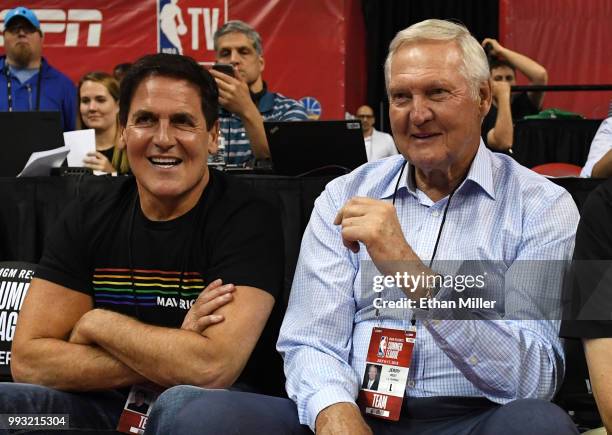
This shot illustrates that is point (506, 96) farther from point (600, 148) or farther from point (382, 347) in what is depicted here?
point (382, 347)

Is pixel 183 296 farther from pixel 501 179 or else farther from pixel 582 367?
pixel 582 367

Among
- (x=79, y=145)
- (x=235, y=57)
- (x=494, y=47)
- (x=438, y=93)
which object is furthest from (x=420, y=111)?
(x=494, y=47)

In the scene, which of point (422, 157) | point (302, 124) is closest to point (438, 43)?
point (422, 157)

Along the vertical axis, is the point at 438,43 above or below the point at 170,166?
above

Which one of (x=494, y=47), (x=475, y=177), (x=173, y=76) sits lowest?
(x=475, y=177)

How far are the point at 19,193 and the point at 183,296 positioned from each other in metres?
1.13

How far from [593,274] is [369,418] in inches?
24.9

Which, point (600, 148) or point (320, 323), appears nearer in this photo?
point (320, 323)

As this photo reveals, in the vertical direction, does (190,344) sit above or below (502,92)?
below

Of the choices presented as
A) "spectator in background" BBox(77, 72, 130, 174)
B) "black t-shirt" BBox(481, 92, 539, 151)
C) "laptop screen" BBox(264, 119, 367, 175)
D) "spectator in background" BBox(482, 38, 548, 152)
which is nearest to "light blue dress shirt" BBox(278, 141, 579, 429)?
"laptop screen" BBox(264, 119, 367, 175)

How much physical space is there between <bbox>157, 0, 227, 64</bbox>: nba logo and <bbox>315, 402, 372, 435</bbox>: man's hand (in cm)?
558

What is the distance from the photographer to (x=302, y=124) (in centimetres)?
362

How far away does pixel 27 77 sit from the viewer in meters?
6.12

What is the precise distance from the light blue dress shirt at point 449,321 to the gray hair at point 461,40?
7.8 inches
